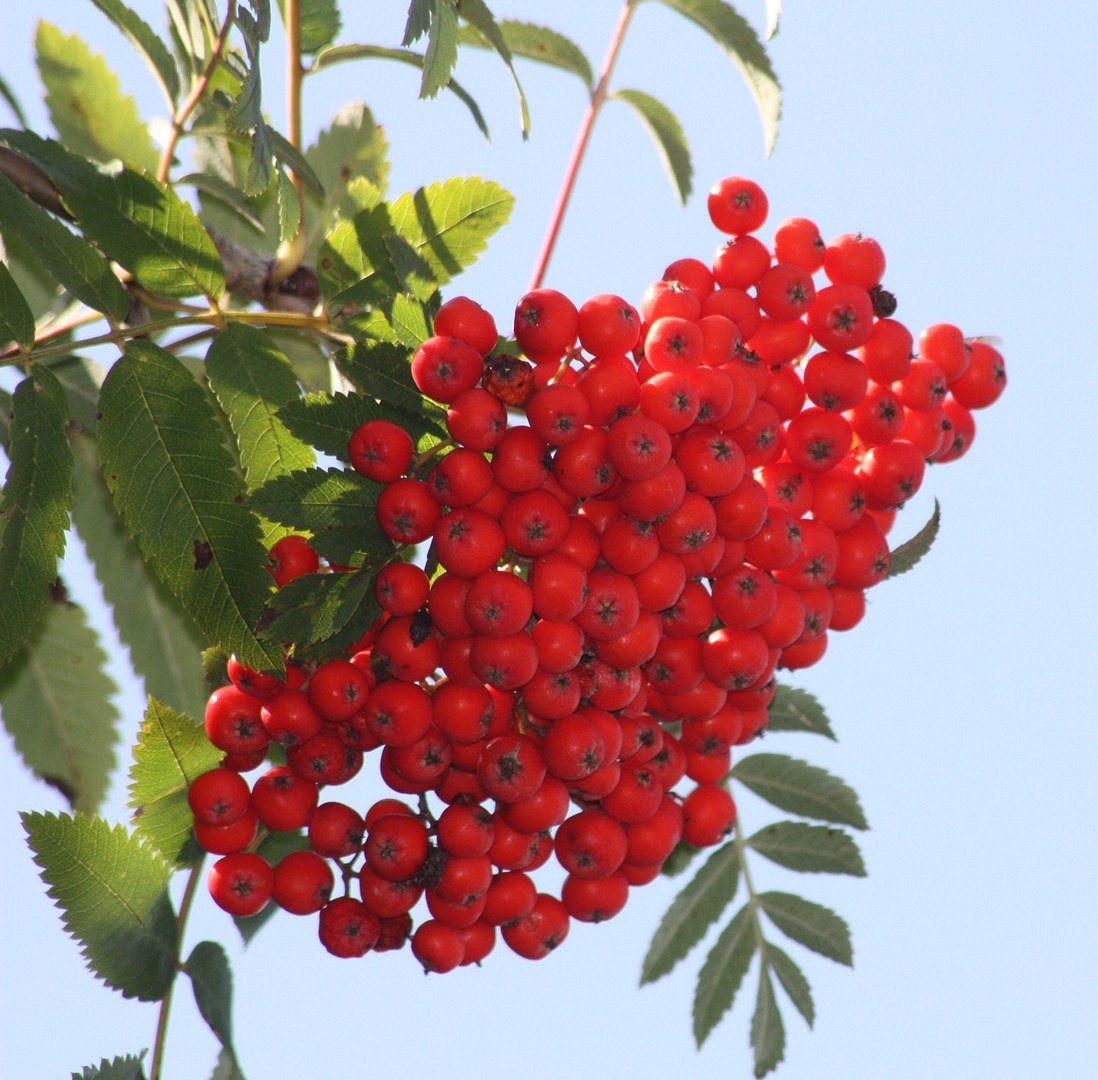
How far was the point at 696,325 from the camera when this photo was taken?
110 inches

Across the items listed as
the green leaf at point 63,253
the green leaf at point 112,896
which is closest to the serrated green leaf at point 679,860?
the green leaf at point 112,896

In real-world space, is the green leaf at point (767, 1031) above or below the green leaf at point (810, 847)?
below

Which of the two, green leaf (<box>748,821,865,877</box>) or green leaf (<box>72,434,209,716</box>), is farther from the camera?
green leaf (<box>748,821,865,877</box>)

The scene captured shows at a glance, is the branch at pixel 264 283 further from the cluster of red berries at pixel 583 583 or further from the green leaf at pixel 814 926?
the green leaf at pixel 814 926

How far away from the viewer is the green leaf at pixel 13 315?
9.41 ft

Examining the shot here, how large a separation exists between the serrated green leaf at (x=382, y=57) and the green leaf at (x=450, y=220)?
20.7 inches

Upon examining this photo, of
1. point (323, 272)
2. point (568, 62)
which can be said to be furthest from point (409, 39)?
point (568, 62)

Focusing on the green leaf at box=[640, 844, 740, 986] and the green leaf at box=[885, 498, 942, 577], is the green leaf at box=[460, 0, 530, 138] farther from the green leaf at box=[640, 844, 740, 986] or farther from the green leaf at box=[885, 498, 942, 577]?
the green leaf at box=[640, 844, 740, 986]

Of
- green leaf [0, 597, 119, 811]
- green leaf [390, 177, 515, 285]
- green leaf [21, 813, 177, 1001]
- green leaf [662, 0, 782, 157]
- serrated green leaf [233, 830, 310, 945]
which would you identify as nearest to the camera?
green leaf [21, 813, 177, 1001]

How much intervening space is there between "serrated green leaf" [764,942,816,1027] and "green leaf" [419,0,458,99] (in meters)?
2.57

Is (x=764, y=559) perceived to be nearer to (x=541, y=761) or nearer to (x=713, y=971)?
(x=541, y=761)

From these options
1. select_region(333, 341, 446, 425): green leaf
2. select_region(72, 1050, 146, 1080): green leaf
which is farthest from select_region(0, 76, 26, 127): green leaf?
select_region(72, 1050, 146, 1080): green leaf

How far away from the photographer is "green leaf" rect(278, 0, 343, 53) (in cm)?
359

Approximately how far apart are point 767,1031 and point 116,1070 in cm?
181
